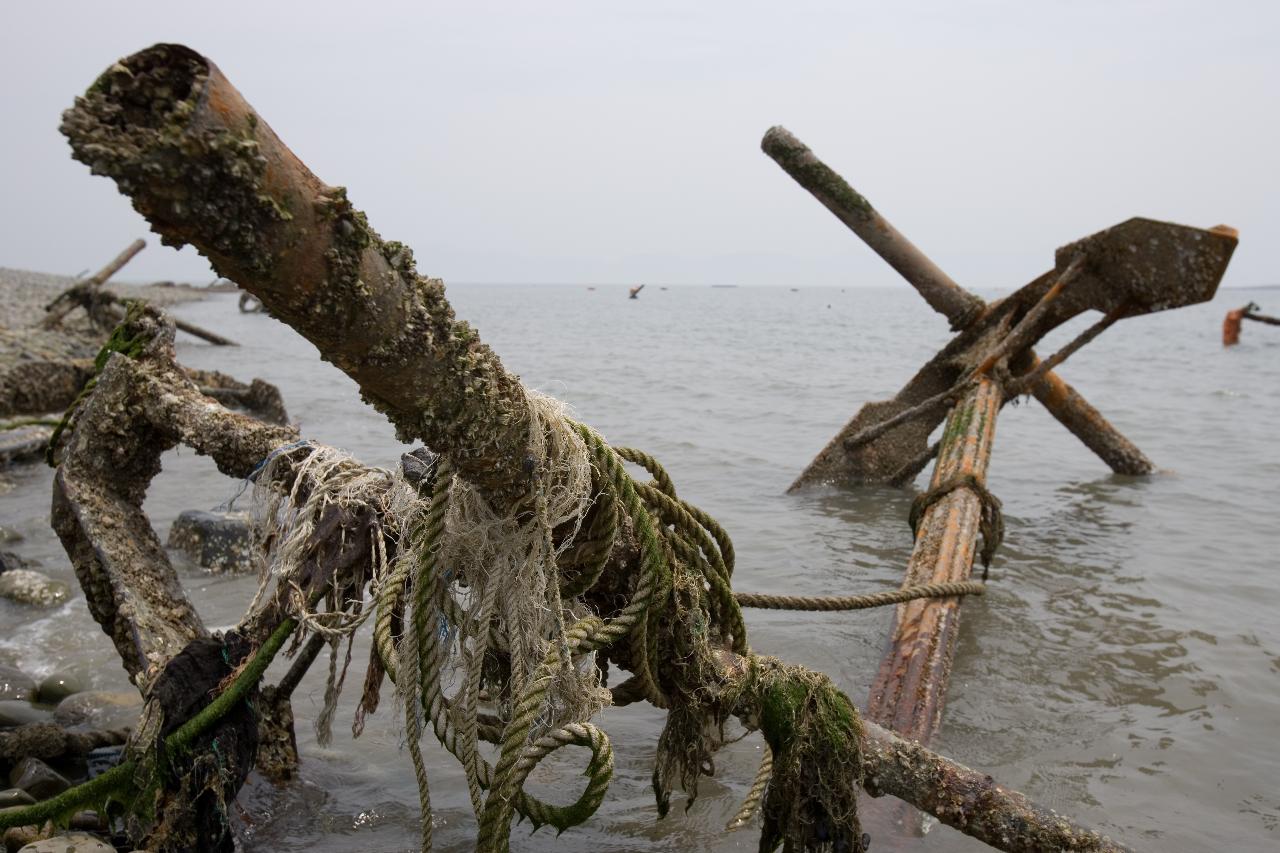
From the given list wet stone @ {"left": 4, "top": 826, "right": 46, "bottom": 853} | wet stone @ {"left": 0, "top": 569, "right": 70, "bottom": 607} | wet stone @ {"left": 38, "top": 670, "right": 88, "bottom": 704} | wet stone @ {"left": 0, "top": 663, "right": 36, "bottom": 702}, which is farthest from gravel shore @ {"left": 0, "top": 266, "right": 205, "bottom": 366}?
wet stone @ {"left": 4, "top": 826, "right": 46, "bottom": 853}

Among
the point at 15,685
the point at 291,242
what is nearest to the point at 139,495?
the point at 15,685

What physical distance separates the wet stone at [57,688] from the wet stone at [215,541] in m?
1.76

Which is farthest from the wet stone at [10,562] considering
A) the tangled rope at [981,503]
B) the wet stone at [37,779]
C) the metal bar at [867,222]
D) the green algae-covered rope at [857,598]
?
the metal bar at [867,222]

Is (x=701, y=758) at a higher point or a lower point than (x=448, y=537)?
lower

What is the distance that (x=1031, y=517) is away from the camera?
7.88m

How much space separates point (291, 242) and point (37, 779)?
285 cm

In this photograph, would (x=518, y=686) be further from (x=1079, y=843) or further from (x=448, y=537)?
(x=1079, y=843)

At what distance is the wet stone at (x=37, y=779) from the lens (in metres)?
3.17

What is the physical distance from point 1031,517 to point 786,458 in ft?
9.66

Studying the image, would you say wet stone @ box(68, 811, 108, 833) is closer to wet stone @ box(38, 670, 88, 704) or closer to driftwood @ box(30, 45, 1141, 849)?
driftwood @ box(30, 45, 1141, 849)

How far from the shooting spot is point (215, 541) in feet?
20.1

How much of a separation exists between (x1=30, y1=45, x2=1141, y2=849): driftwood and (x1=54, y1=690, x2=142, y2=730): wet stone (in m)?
1.17

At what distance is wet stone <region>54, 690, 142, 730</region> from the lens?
12.6ft

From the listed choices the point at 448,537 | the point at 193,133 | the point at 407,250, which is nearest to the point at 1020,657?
the point at 448,537
